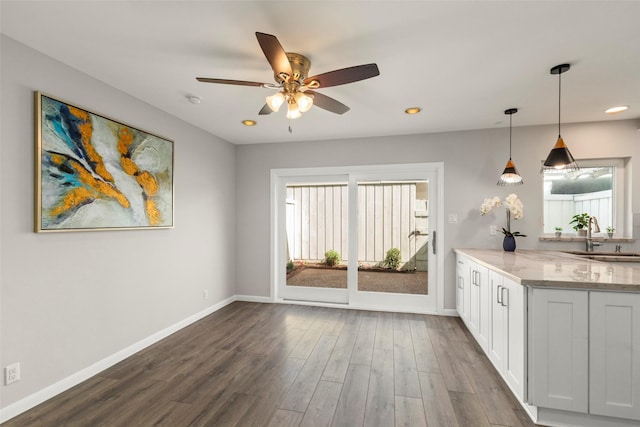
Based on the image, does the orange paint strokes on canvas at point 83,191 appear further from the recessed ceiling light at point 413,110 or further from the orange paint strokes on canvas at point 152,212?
the recessed ceiling light at point 413,110

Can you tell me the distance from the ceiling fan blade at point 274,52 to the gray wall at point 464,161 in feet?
8.29

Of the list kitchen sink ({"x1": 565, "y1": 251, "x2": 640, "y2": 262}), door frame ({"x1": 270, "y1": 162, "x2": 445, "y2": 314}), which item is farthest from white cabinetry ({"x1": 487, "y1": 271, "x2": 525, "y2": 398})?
kitchen sink ({"x1": 565, "y1": 251, "x2": 640, "y2": 262})

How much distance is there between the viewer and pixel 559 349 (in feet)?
5.98

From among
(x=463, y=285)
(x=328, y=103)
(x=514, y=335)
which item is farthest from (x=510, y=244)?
(x=328, y=103)

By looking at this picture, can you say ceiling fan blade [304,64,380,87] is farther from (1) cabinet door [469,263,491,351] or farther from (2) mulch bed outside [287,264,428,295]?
(2) mulch bed outside [287,264,428,295]

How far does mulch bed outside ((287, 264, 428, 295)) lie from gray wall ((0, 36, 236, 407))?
1465 mm

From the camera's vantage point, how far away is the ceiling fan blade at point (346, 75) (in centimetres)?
Result: 172

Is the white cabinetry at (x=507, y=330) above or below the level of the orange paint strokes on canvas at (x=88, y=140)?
below

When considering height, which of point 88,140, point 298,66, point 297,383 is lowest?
point 297,383

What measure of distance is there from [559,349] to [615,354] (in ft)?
0.93

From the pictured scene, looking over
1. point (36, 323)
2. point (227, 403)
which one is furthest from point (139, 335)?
point (227, 403)

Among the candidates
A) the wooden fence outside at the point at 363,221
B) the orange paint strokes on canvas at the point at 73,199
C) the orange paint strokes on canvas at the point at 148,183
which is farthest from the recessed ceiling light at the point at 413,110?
the orange paint strokes on canvas at the point at 73,199

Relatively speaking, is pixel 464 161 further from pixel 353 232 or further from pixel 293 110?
pixel 293 110

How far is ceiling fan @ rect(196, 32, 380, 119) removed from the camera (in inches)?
66.7
